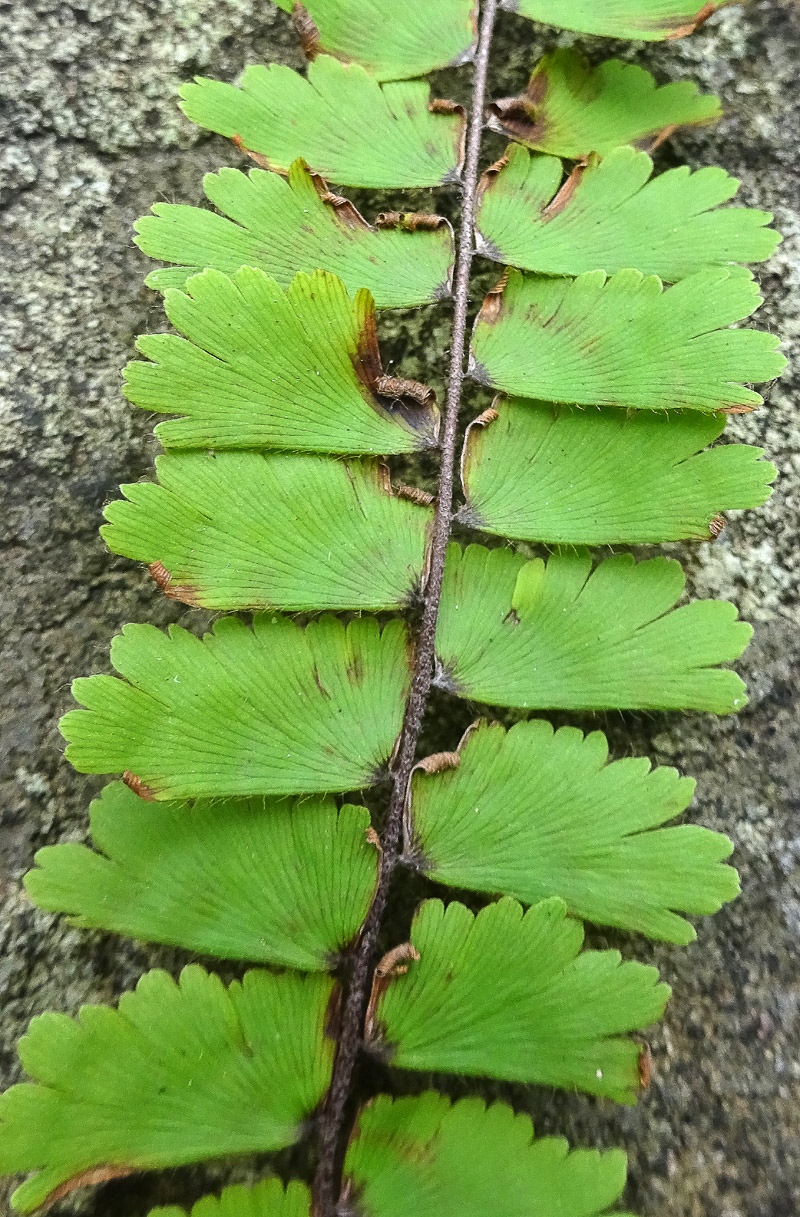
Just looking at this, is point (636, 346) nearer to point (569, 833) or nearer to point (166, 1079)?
point (569, 833)

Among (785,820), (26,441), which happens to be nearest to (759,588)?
(785,820)

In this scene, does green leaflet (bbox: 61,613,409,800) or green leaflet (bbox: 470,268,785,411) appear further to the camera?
green leaflet (bbox: 470,268,785,411)

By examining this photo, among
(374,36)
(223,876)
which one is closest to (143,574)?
(223,876)

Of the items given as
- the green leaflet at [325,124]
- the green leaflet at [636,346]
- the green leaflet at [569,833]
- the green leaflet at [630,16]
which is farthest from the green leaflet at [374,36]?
the green leaflet at [569,833]

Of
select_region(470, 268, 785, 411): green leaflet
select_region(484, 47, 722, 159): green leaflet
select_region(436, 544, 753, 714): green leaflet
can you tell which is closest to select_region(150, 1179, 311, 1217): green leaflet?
select_region(436, 544, 753, 714): green leaflet

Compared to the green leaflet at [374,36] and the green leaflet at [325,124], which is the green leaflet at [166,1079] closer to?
the green leaflet at [325,124]

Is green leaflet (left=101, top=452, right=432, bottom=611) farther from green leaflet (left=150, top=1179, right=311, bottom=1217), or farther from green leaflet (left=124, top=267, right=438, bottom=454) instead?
green leaflet (left=150, top=1179, right=311, bottom=1217)
